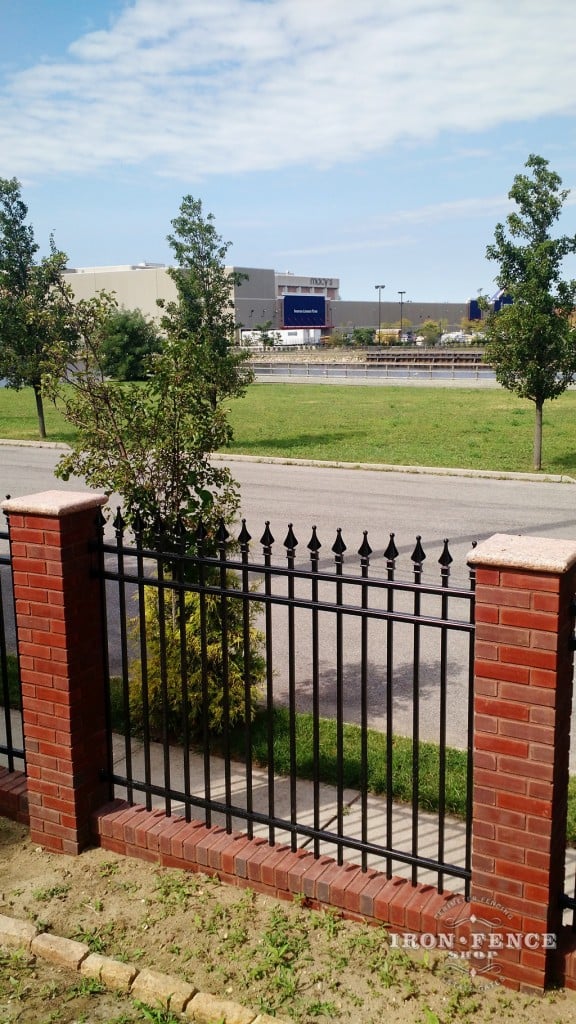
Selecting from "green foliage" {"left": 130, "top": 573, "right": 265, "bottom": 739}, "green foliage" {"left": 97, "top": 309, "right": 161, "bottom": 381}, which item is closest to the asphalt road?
"green foliage" {"left": 130, "top": 573, "right": 265, "bottom": 739}

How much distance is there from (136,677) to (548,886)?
132 inches

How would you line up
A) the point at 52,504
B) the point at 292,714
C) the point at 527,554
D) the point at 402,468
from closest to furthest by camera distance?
1. the point at 527,554
2. the point at 292,714
3. the point at 52,504
4. the point at 402,468

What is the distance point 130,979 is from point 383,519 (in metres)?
10.5

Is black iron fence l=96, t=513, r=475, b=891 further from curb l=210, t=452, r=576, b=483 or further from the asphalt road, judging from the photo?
curb l=210, t=452, r=576, b=483

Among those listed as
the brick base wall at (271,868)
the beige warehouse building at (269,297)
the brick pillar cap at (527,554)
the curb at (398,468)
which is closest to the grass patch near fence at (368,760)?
the brick base wall at (271,868)

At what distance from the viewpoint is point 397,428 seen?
82.7 feet

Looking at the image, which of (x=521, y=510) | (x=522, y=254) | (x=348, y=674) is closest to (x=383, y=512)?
(x=521, y=510)

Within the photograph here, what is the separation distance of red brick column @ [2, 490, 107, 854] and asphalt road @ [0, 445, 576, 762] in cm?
241

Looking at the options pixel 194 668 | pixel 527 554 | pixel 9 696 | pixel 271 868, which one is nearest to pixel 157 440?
pixel 194 668

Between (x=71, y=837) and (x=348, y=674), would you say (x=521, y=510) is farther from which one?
(x=71, y=837)

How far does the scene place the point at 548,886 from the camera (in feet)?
10.9

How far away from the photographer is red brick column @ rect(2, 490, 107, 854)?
171 inches

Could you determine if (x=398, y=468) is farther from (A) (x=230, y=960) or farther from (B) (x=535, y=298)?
(A) (x=230, y=960)

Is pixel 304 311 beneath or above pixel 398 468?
above
